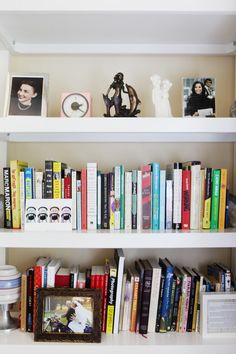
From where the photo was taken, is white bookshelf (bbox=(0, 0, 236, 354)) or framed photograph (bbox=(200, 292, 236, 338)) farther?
framed photograph (bbox=(200, 292, 236, 338))

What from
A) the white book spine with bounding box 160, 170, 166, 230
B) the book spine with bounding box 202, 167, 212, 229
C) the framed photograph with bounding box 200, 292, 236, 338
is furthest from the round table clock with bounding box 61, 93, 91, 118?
the framed photograph with bounding box 200, 292, 236, 338

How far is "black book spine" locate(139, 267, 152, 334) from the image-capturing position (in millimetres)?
1378

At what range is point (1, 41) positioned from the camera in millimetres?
1480

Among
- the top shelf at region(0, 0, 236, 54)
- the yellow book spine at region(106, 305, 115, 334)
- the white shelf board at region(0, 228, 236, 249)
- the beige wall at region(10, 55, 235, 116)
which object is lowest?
the yellow book spine at region(106, 305, 115, 334)

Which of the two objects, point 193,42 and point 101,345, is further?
point 193,42

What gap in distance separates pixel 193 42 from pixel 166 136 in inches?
15.8

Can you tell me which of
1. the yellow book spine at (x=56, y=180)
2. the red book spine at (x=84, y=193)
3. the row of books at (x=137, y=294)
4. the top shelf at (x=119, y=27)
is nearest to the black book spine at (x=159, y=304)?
the row of books at (x=137, y=294)

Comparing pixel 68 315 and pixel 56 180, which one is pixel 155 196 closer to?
pixel 56 180

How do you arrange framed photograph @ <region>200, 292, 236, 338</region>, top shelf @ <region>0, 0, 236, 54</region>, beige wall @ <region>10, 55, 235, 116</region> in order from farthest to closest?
beige wall @ <region>10, 55, 235, 116</region> < framed photograph @ <region>200, 292, 236, 338</region> < top shelf @ <region>0, 0, 236, 54</region>

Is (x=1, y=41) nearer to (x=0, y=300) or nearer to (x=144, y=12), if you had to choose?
(x=144, y=12)

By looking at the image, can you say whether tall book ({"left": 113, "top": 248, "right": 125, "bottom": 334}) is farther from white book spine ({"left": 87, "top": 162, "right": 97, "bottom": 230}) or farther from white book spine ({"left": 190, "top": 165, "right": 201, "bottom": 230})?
white book spine ({"left": 190, "top": 165, "right": 201, "bottom": 230})

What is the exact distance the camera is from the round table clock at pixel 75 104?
1421 millimetres

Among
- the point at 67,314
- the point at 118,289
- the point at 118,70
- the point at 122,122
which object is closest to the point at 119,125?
the point at 122,122

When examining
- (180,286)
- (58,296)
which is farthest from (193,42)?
(58,296)
